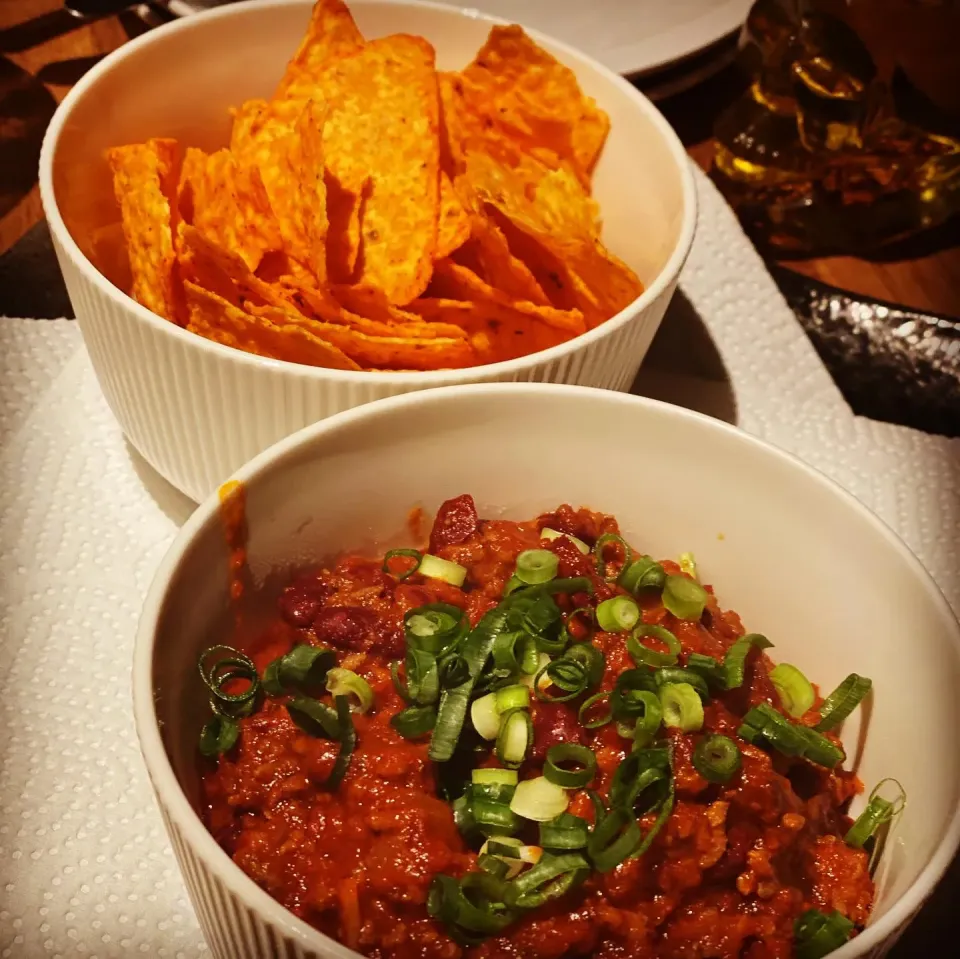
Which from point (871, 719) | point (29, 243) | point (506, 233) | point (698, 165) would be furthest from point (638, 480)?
point (698, 165)

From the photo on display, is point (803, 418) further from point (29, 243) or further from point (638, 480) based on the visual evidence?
point (29, 243)

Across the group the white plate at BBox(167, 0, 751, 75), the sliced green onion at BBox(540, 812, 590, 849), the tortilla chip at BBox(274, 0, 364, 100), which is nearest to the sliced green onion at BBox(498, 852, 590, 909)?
the sliced green onion at BBox(540, 812, 590, 849)

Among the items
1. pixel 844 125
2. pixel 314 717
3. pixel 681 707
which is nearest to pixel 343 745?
pixel 314 717

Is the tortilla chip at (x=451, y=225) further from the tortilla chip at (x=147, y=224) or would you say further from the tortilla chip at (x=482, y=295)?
the tortilla chip at (x=147, y=224)

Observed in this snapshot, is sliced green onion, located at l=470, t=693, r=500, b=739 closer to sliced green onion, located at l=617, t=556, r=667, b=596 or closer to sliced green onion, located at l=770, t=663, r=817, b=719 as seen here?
sliced green onion, located at l=617, t=556, r=667, b=596

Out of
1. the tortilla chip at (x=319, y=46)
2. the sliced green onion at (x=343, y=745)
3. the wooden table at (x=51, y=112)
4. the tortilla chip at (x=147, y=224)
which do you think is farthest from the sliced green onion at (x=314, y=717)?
the wooden table at (x=51, y=112)

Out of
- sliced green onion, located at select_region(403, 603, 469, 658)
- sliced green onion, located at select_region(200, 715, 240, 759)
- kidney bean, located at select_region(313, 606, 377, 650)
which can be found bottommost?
sliced green onion, located at select_region(200, 715, 240, 759)
